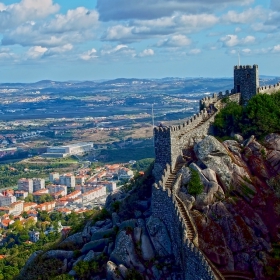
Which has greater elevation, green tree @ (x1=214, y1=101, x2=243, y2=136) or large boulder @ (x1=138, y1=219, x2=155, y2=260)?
green tree @ (x1=214, y1=101, x2=243, y2=136)

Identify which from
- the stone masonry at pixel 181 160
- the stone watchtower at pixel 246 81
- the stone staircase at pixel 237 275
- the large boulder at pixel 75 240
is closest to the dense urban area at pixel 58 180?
the large boulder at pixel 75 240

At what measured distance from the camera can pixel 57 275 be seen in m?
28.8

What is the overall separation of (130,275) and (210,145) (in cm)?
790

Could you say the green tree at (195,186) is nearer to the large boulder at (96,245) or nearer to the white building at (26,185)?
the large boulder at (96,245)

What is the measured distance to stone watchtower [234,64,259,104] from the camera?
34.9 m

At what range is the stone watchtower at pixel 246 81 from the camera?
3488 centimetres

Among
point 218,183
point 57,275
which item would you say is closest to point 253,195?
point 218,183

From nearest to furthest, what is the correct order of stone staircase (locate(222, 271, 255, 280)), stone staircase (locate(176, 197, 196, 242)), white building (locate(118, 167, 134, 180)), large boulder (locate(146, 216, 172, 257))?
1. stone staircase (locate(222, 271, 255, 280))
2. stone staircase (locate(176, 197, 196, 242))
3. large boulder (locate(146, 216, 172, 257))
4. white building (locate(118, 167, 134, 180))

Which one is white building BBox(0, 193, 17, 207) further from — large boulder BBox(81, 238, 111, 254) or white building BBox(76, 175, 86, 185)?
large boulder BBox(81, 238, 111, 254)

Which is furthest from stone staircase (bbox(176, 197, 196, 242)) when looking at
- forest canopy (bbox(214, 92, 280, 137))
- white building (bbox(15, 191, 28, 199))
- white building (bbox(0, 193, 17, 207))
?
white building (bbox(15, 191, 28, 199))

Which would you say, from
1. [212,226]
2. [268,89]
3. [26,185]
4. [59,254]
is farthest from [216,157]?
[26,185]

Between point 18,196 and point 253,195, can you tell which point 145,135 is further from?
point 253,195

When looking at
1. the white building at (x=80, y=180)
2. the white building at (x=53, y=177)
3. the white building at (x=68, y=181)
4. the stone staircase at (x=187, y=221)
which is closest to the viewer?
the stone staircase at (x=187, y=221)

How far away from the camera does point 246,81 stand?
116 ft
